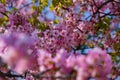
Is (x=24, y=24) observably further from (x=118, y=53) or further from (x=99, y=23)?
(x=118, y=53)

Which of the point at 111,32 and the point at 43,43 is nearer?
the point at 43,43

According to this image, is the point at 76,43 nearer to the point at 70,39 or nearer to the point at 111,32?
the point at 70,39

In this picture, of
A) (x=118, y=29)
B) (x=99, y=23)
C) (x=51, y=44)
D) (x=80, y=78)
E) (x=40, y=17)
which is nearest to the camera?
(x=80, y=78)

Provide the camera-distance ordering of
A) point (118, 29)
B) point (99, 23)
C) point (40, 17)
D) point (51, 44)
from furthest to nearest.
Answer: point (40, 17) → point (118, 29) → point (99, 23) → point (51, 44)

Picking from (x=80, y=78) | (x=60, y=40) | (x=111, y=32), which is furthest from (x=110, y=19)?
(x=80, y=78)

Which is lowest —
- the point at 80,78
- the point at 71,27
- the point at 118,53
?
the point at 118,53

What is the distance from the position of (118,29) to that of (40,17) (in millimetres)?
2516

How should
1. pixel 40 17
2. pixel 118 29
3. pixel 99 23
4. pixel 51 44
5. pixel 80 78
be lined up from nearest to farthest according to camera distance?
pixel 80 78, pixel 51 44, pixel 99 23, pixel 118 29, pixel 40 17

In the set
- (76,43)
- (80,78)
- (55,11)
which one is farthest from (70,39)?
(80,78)

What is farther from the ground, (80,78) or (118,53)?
(80,78)

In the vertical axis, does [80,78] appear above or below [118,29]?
above

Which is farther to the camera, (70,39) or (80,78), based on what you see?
(70,39)

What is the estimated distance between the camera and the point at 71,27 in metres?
10.4

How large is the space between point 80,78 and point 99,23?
6.52m
